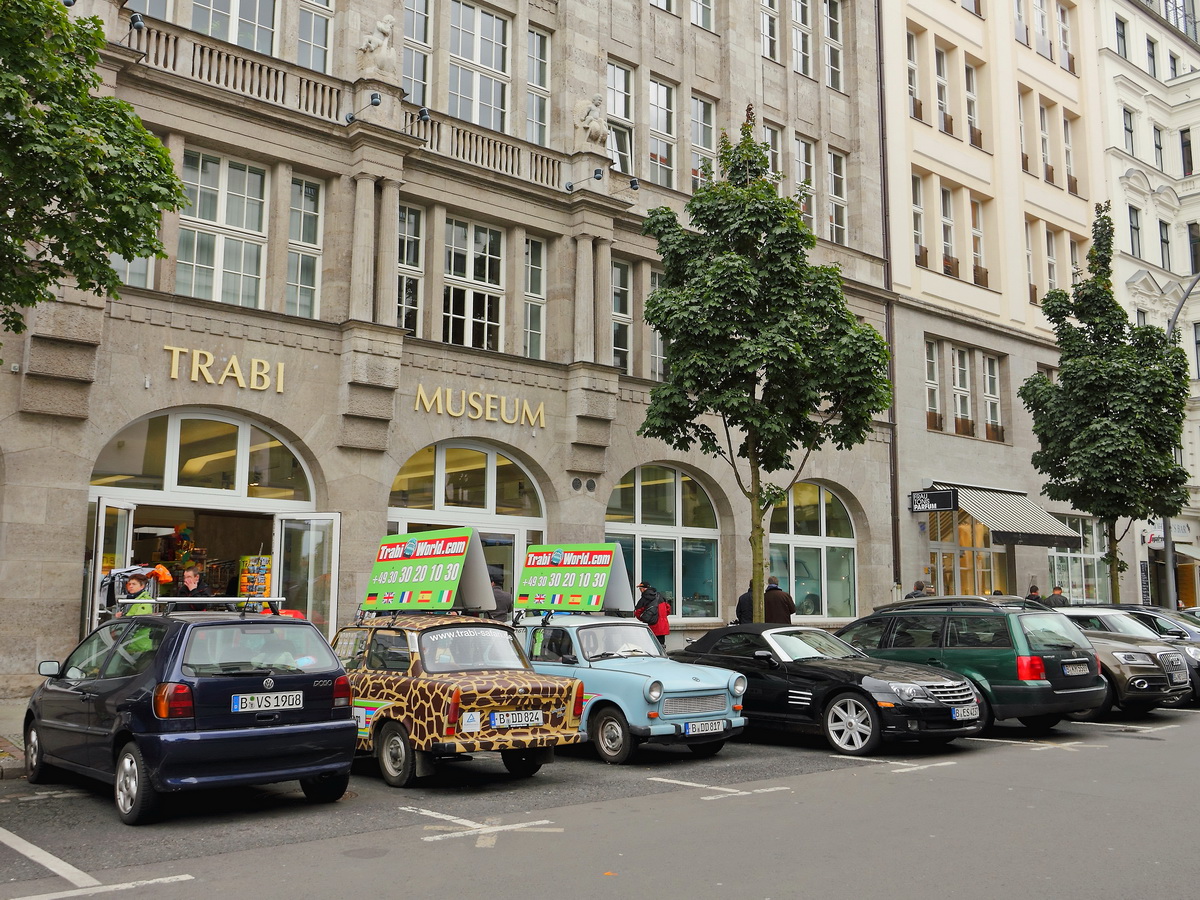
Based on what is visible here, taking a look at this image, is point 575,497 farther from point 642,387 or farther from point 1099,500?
point 1099,500

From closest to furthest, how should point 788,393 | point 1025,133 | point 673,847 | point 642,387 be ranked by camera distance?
1. point 673,847
2. point 788,393
3. point 642,387
4. point 1025,133

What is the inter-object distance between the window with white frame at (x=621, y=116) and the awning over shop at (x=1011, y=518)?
11.9 meters

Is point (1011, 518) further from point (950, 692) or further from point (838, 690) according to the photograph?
point (838, 690)

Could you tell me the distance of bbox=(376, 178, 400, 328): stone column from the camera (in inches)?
740

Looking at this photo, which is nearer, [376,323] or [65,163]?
[65,163]

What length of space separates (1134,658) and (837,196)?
53.6 feet

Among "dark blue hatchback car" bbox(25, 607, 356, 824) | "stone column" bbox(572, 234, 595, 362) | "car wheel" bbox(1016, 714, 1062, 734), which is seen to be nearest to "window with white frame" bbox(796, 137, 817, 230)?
"stone column" bbox(572, 234, 595, 362)

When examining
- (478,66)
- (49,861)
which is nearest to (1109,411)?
(478,66)

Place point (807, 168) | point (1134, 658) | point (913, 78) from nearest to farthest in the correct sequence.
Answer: point (1134, 658)
point (807, 168)
point (913, 78)

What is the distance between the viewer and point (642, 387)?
22.6 m

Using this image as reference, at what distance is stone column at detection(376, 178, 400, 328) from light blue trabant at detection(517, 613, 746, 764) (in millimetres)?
7986

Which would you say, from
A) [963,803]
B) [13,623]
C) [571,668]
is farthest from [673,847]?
[13,623]

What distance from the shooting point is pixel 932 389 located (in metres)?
30.1

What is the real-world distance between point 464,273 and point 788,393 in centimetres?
680
